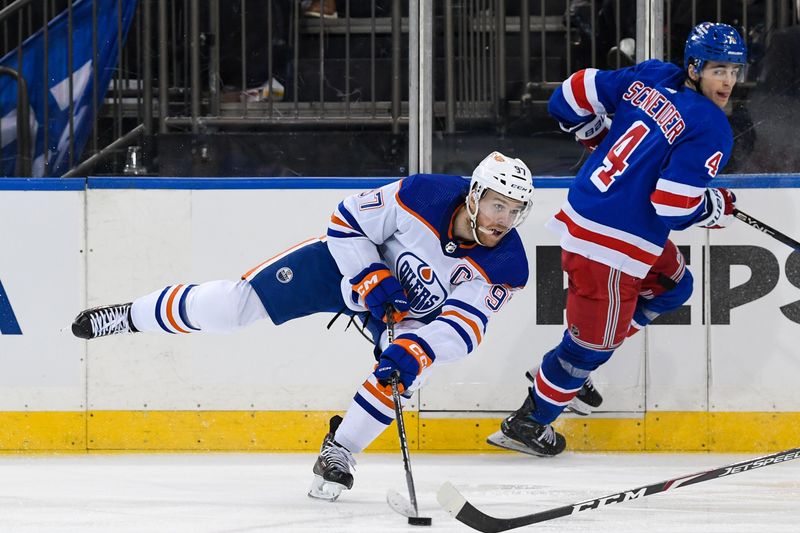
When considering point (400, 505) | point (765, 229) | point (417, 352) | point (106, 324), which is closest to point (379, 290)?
point (417, 352)

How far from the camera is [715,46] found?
377 centimetres

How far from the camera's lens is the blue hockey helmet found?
377 cm

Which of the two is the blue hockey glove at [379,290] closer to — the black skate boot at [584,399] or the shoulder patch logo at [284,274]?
the shoulder patch logo at [284,274]

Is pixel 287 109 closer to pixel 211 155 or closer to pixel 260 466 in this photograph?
pixel 211 155

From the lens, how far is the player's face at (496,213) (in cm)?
325

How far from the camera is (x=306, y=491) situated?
348 centimetres

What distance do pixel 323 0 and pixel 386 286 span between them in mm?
1583

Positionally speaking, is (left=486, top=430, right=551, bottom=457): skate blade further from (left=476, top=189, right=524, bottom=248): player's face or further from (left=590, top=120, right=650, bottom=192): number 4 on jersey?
(left=476, top=189, right=524, bottom=248): player's face

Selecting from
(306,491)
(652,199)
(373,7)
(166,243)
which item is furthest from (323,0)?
(306,491)

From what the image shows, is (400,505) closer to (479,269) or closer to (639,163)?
(479,269)

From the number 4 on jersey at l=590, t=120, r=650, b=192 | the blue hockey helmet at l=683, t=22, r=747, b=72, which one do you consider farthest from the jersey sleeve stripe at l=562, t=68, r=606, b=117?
the blue hockey helmet at l=683, t=22, r=747, b=72

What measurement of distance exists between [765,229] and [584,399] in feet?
2.68

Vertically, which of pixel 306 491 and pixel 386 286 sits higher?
pixel 386 286

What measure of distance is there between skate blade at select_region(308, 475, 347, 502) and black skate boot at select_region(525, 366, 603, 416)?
1.11m
